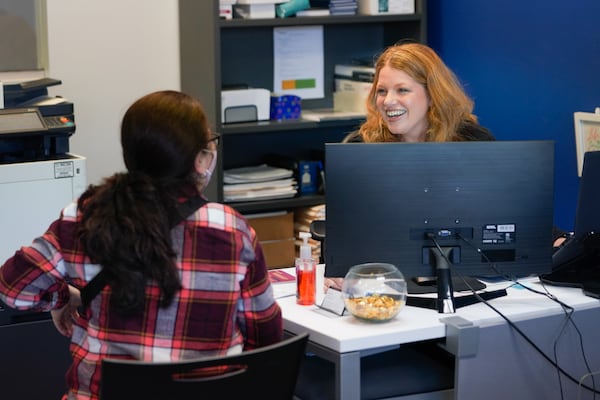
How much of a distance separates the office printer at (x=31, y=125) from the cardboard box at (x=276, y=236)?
3.70ft

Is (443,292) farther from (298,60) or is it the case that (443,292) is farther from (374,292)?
(298,60)

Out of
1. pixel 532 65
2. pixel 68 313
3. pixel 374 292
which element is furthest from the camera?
pixel 532 65

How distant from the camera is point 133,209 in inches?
71.4

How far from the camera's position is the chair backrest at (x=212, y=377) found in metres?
1.69

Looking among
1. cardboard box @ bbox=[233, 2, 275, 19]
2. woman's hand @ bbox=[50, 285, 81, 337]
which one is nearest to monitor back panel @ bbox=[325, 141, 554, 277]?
woman's hand @ bbox=[50, 285, 81, 337]

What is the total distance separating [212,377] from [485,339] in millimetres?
792

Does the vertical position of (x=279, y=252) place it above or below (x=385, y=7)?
below

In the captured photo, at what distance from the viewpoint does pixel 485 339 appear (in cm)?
228

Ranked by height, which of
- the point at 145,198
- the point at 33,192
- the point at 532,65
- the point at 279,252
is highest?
the point at 532,65

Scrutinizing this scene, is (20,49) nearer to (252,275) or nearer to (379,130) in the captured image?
(379,130)

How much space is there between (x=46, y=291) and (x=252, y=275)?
0.44 meters

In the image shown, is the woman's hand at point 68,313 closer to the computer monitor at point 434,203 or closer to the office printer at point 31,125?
the computer monitor at point 434,203

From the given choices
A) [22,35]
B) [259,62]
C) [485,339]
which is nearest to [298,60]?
[259,62]

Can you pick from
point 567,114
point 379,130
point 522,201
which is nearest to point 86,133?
point 379,130
